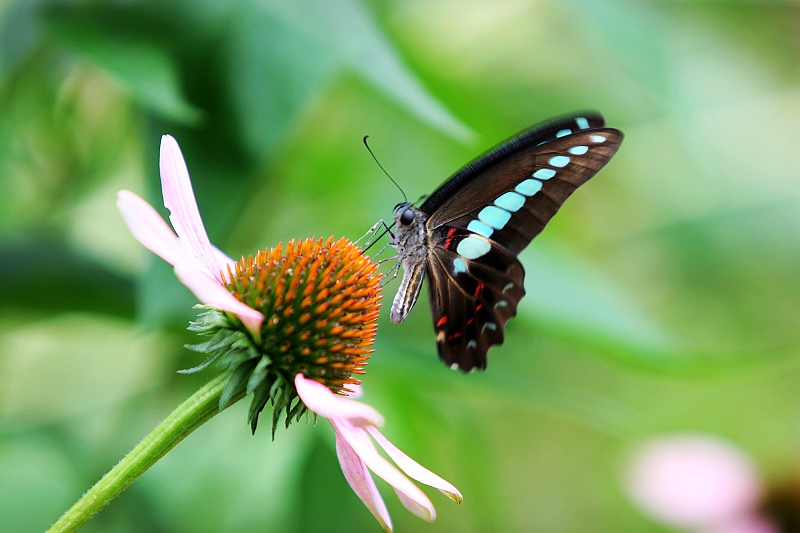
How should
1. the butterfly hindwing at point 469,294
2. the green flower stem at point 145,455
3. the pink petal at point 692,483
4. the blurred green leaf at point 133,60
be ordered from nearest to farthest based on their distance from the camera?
the green flower stem at point 145,455 → the blurred green leaf at point 133,60 → the butterfly hindwing at point 469,294 → the pink petal at point 692,483

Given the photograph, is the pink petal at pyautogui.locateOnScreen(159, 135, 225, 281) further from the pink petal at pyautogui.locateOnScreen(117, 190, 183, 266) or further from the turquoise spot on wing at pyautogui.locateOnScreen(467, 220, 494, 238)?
A: the turquoise spot on wing at pyautogui.locateOnScreen(467, 220, 494, 238)

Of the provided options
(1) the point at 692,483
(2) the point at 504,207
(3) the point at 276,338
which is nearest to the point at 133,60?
(3) the point at 276,338

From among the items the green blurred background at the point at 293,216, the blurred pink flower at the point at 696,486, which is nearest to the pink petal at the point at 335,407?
the green blurred background at the point at 293,216

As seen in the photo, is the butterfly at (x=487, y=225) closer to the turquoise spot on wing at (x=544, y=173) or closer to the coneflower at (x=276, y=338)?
the turquoise spot on wing at (x=544, y=173)

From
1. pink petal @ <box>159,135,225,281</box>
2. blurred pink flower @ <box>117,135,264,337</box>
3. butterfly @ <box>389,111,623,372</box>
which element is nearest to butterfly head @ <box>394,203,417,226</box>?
butterfly @ <box>389,111,623,372</box>

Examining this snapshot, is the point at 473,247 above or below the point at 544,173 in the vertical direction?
below

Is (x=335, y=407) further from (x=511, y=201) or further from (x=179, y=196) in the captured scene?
(x=511, y=201)
